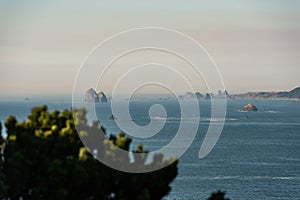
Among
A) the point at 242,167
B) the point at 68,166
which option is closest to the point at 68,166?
the point at 68,166

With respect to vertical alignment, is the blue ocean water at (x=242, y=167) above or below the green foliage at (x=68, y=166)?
below

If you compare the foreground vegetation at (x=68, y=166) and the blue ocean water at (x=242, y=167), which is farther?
the blue ocean water at (x=242, y=167)

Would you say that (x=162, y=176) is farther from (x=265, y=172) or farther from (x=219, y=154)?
(x=219, y=154)

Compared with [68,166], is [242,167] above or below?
below

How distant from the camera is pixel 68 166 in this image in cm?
1285

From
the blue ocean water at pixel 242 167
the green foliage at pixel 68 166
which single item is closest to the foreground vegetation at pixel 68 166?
the green foliage at pixel 68 166

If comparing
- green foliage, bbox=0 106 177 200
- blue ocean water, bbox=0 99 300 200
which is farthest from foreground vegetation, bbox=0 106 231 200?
blue ocean water, bbox=0 99 300 200

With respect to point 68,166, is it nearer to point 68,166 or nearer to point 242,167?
point 68,166

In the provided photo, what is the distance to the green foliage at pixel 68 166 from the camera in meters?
13.0

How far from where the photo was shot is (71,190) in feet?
43.0

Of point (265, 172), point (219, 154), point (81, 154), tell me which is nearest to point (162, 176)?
point (81, 154)

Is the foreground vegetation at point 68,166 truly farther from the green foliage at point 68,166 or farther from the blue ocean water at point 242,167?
the blue ocean water at point 242,167

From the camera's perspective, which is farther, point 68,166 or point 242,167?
point 242,167

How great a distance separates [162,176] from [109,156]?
4.59 ft
